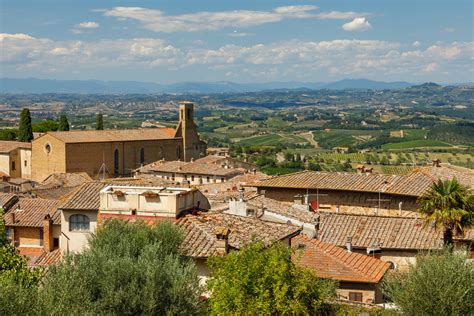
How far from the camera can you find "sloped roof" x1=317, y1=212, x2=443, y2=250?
25234 millimetres

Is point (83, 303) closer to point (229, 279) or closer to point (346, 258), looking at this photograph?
point (229, 279)

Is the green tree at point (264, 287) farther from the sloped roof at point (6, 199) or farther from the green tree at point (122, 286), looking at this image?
the sloped roof at point (6, 199)

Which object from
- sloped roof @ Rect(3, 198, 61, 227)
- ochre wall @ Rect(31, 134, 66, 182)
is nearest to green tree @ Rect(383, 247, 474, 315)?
sloped roof @ Rect(3, 198, 61, 227)

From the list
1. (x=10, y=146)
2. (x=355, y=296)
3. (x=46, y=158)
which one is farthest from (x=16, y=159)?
(x=355, y=296)

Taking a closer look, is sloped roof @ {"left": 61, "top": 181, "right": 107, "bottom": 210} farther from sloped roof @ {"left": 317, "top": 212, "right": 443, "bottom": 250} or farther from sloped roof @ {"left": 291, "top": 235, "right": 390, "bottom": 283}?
sloped roof @ {"left": 317, "top": 212, "right": 443, "bottom": 250}

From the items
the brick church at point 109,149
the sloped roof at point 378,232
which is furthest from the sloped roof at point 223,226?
the brick church at point 109,149

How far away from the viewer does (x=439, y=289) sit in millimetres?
15375

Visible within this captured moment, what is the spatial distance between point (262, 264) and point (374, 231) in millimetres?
12092

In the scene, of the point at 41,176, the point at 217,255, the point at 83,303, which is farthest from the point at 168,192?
the point at 41,176

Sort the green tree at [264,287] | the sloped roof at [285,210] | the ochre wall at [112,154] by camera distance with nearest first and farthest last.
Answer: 1. the green tree at [264,287]
2. the sloped roof at [285,210]
3. the ochre wall at [112,154]

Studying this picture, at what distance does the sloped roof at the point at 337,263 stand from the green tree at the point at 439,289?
3.67m

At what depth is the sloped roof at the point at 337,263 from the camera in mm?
19844

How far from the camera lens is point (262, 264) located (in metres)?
15.3

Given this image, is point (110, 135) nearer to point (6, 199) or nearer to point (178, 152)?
point (178, 152)
